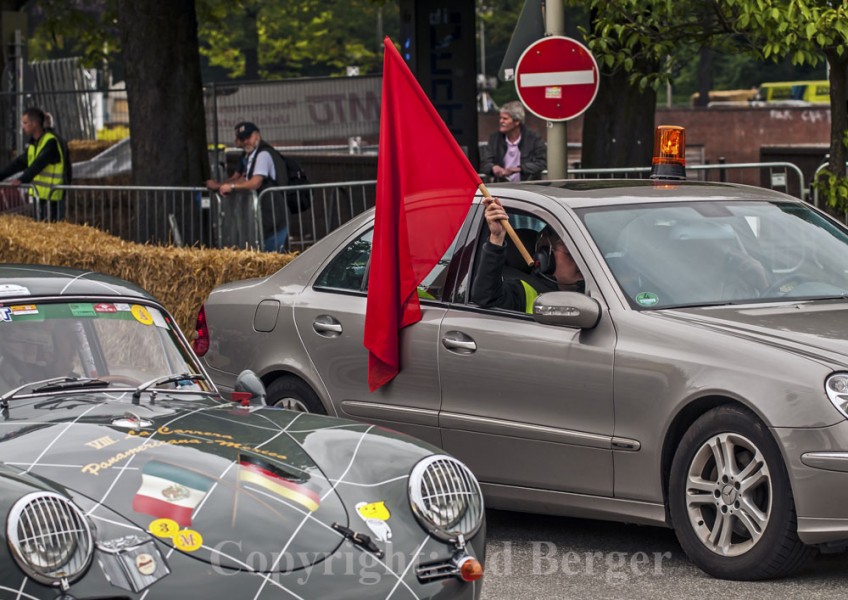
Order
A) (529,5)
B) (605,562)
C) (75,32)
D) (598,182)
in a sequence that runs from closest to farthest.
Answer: (605,562) → (598,182) → (529,5) → (75,32)

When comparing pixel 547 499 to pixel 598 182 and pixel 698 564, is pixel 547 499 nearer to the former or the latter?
pixel 698 564

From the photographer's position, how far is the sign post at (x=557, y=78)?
11203 millimetres

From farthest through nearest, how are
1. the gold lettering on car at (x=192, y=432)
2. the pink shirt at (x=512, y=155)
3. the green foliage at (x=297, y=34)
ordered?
the green foliage at (x=297, y=34) → the pink shirt at (x=512, y=155) → the gold lettering on car at (x=192, y=432)

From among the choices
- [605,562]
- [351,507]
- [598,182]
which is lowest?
A: [605,562]

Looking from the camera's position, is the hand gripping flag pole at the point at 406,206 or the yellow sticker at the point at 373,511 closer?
the yellow sticker at the point at 373,511

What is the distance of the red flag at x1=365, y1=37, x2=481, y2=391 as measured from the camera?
753 centimetres

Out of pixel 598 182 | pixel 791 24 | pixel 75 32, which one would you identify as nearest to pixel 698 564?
pixel 598 182

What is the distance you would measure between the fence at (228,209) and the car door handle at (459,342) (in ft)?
18.6

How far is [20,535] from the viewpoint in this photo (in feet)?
14.1

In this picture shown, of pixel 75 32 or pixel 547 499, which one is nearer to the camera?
pixel 547 499

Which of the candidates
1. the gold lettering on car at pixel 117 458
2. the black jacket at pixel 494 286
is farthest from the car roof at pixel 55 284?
the black jacket at pixel 494 286

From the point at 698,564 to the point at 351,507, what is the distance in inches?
79.7

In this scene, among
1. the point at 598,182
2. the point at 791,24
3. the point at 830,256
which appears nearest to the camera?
the point at 830,256

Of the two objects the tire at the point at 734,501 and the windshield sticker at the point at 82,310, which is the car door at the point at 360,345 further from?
the windshield sticker at the point at 82,310
